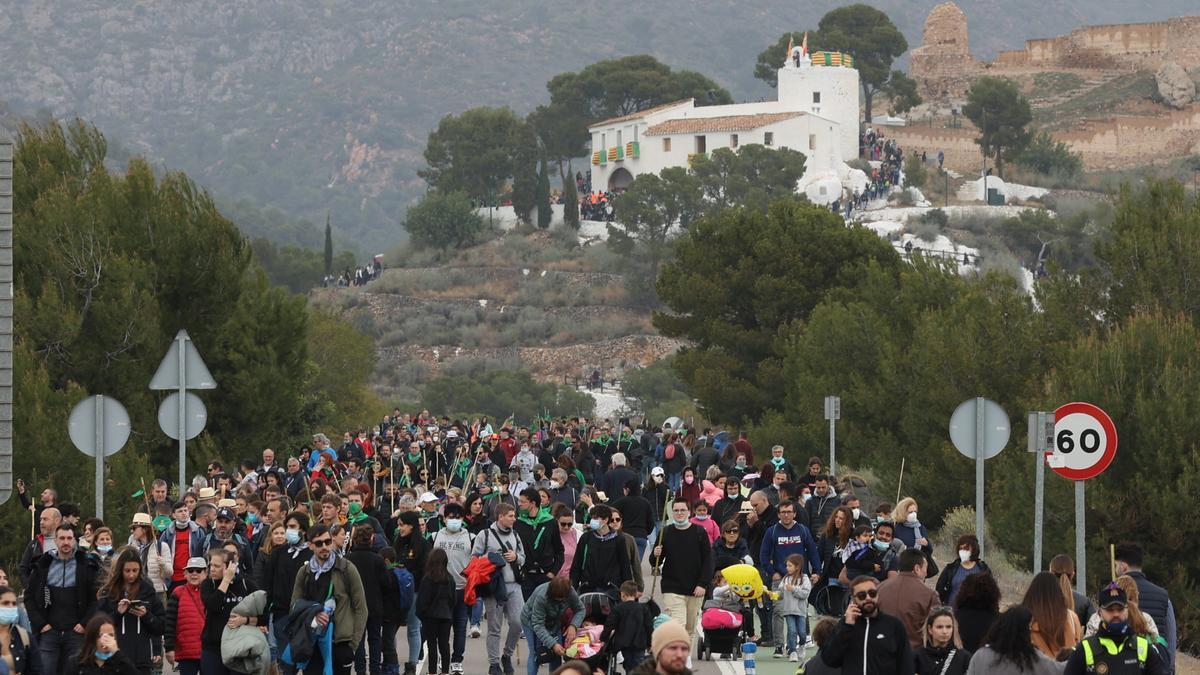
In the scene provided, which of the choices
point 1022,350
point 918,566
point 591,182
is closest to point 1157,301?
point 1022,350

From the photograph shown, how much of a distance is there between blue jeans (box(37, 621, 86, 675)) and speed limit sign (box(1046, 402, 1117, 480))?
6461mm

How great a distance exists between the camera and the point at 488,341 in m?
100

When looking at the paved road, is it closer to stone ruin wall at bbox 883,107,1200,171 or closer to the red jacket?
the red jacket

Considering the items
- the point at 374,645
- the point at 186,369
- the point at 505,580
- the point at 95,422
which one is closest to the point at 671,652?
the point at 374,645

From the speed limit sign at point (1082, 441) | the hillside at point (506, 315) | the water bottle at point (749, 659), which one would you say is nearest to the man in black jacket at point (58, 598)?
the water bottle at point (749, 659)

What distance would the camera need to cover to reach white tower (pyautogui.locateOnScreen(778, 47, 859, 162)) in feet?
360

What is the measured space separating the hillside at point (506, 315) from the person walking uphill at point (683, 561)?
76406mm

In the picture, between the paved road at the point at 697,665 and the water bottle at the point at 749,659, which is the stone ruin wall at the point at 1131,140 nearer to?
the paved road at the point at 697,665

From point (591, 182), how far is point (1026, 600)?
10688cm


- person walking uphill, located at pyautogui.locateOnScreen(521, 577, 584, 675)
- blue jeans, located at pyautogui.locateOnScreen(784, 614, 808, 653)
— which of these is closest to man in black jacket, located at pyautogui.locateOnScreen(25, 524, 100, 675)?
person walking uphill, located at pyautogui.locateOnScreen(521, 577, 584, 675)

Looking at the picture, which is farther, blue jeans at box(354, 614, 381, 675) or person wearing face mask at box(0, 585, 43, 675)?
blue jeans at box(354, 614, 381, 675)

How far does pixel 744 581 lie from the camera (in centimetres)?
1723

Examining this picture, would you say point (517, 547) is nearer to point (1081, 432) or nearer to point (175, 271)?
point (1081, 432)

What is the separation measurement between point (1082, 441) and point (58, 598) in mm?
6741
